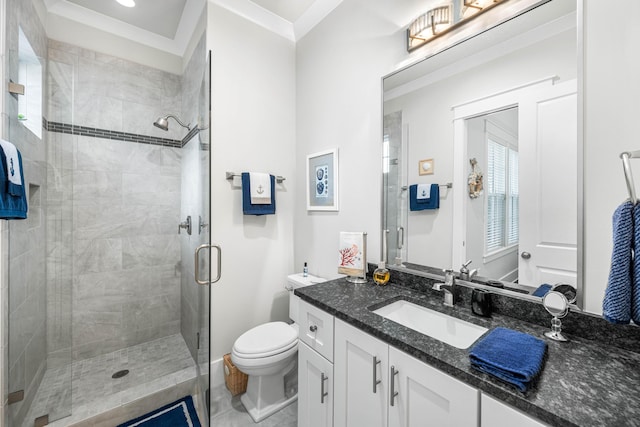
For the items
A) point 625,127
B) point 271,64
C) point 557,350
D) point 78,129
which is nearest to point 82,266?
point 78,129

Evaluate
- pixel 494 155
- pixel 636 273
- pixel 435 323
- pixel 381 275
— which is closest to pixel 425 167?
pixel 494 155

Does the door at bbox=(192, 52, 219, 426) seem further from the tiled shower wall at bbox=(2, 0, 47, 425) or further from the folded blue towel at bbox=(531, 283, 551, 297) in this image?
the folded blue towel at bbox=(531, 283, 551, 297)

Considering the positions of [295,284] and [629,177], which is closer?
[629,177]

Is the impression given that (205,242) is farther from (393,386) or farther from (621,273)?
(621,273)

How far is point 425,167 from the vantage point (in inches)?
54.8

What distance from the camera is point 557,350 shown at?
821mm

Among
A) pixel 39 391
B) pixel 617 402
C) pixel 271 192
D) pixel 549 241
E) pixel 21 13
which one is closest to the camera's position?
pixel 617 402

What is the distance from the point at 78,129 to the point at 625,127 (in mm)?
3223

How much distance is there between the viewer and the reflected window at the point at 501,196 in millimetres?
1085

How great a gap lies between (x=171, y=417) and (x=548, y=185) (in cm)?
239

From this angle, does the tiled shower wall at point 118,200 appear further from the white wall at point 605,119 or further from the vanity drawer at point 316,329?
the white wall at point 605,119

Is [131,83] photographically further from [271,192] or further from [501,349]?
[501,349]

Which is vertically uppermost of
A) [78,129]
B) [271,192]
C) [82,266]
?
[78,129]

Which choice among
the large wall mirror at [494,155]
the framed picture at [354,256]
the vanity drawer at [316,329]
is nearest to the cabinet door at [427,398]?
the vanity drawer at [316,329]
